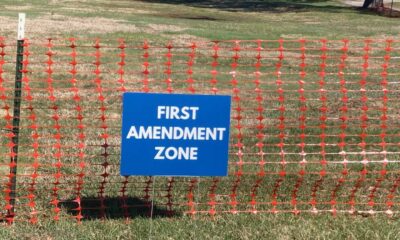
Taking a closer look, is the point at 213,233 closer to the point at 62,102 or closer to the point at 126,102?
the point at 126,102

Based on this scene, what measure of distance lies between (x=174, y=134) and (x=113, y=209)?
1.29m

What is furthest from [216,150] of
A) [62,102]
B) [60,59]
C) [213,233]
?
[60,59]

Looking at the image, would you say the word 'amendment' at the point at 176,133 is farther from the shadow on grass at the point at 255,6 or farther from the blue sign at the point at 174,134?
the shadow on grass at the point at 255,6

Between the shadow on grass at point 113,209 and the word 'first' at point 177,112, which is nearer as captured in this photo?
the word 'first' at point 177,112

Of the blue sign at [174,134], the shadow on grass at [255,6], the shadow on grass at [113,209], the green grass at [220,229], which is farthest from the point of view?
the shadow on grass at [255,6]

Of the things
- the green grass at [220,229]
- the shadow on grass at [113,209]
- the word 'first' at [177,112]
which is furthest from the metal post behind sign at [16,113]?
the word 'first' at [177,112]

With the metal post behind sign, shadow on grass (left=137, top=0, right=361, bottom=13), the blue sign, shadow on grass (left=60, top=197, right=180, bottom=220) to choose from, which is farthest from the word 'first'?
shadow on grass (left=137, top=0, right=361, bottom=13)

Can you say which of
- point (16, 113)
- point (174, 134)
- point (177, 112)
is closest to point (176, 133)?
point (174, 134)

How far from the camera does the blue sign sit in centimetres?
575

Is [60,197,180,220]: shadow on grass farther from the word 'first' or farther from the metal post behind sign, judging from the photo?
the word 'first'

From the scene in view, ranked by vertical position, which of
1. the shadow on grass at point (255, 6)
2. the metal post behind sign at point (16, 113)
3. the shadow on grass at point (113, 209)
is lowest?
the shadow on grass at point (113, 209)

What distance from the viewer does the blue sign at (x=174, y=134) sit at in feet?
18.9

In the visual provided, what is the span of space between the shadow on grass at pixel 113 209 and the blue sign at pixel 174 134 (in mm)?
923

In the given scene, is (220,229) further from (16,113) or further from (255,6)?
(255,6)
